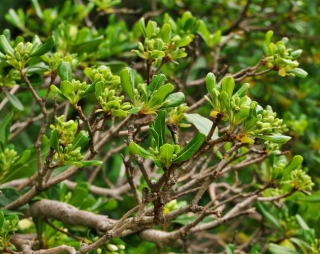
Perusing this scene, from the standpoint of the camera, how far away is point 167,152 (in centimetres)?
89

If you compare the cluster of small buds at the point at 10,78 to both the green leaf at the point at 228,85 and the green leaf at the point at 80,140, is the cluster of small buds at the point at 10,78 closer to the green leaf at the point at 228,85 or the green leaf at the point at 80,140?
the green leaf at the point at 80,140

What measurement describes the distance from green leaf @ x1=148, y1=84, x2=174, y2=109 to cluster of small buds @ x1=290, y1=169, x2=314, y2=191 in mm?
566

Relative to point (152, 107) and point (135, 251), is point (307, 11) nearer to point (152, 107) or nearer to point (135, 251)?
point (135, 251)

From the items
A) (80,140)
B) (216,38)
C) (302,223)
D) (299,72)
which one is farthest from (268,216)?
(80,140)

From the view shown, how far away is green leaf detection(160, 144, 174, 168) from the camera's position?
0.88m

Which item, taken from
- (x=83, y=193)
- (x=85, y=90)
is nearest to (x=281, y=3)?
(x=83, y=193)

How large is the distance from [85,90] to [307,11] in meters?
1.59

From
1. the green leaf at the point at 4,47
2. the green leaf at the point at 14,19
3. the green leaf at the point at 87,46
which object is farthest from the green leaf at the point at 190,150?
the green leaf at the point at 14,19

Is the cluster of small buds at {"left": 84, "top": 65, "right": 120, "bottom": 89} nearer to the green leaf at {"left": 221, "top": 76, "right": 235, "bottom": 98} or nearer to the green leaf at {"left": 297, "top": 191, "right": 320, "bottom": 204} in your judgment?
the green leaf at {"left": 221, "top": 76, "right": 235, "bottom": 98}

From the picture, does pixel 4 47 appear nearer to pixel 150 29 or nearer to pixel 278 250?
pixel 150 29

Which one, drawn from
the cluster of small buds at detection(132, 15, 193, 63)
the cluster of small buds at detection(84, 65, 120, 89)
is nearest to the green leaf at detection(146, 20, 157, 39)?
the cluster of small buds at detection(132, 15, 193, 63)

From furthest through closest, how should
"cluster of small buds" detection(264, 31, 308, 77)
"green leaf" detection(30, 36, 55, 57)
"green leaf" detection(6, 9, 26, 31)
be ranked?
1. "green leaf" detection(6, 9, 26, 31)
2. "cluster of small buds" detection(264, 31, 308, 77)
3. "green leaf" detection(30, 36, 55, 57)

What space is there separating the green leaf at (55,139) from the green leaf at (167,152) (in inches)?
8.9

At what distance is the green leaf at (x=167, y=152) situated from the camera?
88cm
